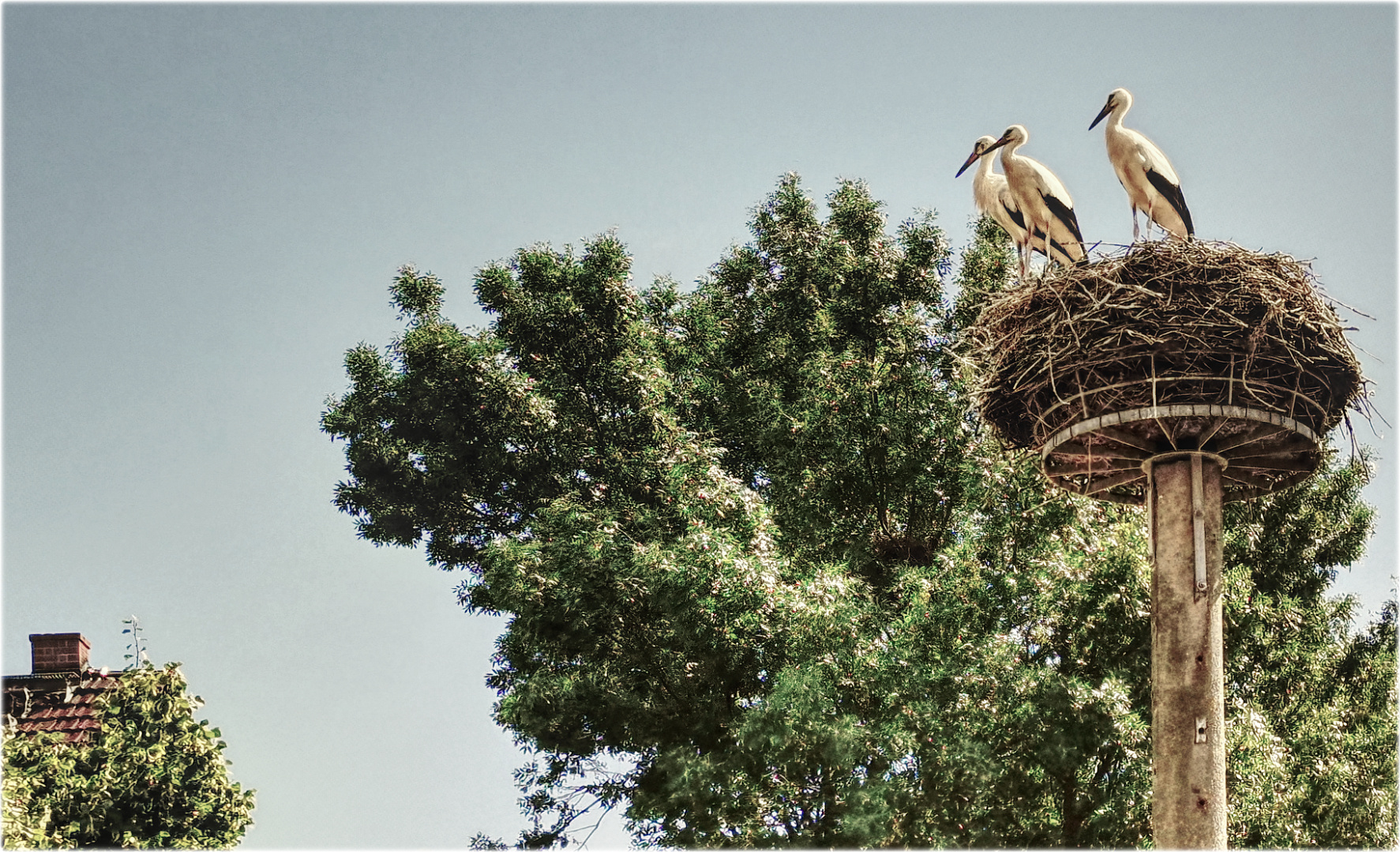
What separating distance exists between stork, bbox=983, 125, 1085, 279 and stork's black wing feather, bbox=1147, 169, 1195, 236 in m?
1.23

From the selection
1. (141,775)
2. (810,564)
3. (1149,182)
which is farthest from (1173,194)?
(141,775)

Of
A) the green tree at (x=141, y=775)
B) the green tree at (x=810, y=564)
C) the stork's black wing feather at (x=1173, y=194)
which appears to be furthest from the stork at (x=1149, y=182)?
the green tree at (x=141, y=775)

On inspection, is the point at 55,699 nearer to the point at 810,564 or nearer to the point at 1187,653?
the point at 810,564

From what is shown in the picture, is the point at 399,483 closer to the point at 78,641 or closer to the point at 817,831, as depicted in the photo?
the point at 78,641

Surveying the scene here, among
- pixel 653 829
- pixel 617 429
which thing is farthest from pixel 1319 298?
pixel 617 429

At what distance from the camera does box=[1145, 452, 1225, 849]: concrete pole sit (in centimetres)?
1010

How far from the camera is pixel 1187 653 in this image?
34.2ft

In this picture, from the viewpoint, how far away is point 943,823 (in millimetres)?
12852

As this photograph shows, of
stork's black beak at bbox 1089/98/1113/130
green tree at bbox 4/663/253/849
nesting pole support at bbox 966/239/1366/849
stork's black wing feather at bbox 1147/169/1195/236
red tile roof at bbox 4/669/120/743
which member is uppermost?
→ stork's black beak at bbox 1089/98/1113/130

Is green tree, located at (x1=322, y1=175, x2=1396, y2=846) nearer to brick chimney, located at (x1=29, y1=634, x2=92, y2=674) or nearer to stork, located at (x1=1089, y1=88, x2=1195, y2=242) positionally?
stork, located at (x1=1089, y1=88, x2=1195, y2=242)

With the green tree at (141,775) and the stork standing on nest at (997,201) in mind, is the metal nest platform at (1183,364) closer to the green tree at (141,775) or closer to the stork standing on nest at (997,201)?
the stork standing on nest at (997,201)

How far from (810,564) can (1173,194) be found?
5524 mm

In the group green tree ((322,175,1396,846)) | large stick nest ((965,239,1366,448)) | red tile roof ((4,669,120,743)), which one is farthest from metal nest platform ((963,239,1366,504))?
red tile roof ((4,669,120,743))

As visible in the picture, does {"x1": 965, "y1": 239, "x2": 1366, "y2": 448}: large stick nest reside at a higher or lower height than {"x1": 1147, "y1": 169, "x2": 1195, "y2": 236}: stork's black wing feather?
lower
